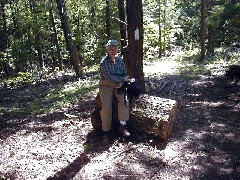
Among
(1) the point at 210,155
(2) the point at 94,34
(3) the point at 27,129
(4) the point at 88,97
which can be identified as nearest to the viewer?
(1) the point at 210,155

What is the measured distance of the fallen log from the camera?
7.07 metres

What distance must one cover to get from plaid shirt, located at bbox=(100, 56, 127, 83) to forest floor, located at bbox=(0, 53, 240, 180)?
1.32 meters

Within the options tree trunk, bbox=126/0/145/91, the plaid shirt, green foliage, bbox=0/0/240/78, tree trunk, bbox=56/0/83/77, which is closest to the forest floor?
the plaid shirt

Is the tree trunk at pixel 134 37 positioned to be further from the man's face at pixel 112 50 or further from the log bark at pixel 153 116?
the man's face at pixel 112 50

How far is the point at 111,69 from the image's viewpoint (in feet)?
23.6

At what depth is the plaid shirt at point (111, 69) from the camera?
7.15m

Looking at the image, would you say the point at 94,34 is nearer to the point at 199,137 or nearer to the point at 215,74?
the point at 215,74

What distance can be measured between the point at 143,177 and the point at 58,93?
840cm

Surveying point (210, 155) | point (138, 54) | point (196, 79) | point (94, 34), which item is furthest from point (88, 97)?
point (94, 34)

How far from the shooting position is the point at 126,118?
7324mm

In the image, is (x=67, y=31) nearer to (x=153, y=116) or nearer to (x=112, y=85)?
(x=112, y=85)

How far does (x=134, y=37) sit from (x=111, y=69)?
68.5 inches

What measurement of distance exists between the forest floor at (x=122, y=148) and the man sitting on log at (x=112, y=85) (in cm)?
46

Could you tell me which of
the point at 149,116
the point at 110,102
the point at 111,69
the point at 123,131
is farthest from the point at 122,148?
the point at 111,69
